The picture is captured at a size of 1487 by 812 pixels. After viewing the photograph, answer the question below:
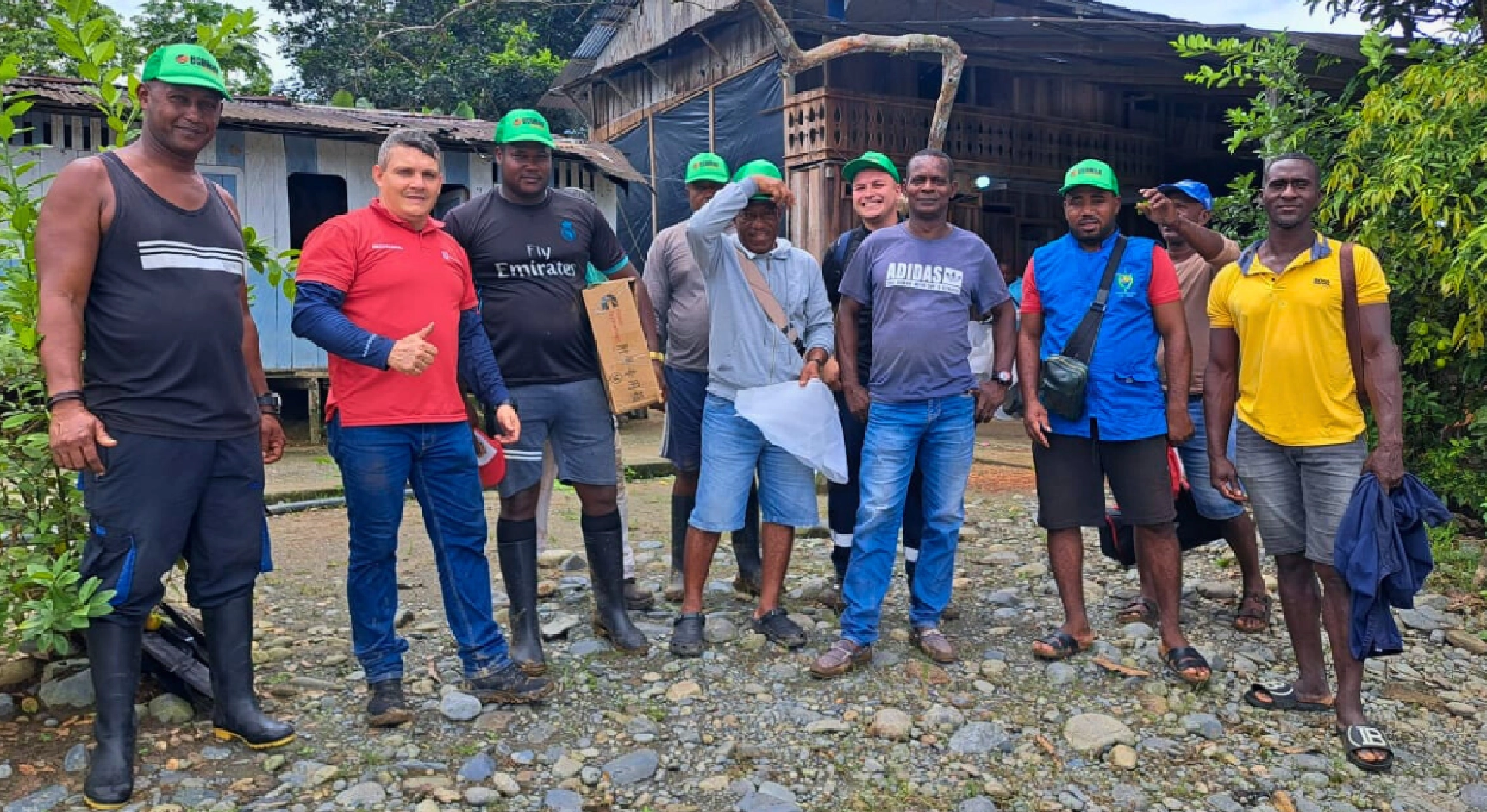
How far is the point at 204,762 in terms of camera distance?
3320mm

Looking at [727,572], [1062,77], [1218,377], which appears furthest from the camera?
[1062,77]

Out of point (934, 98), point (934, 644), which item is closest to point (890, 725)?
point (934, 644)

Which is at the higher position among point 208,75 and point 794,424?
point 208,75

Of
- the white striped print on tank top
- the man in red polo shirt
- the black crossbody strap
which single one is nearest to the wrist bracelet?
the white striped print on tank top

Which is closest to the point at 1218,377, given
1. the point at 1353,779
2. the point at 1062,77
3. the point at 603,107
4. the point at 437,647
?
the point at 1353,779

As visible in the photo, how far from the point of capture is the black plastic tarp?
12422mm

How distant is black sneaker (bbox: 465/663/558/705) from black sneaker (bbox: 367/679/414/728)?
267 millimetres

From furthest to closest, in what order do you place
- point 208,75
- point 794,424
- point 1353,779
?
point 794,424, point 1353,779, point 208,75

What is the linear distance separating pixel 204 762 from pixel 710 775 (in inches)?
63.5

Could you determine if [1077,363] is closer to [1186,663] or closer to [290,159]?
[1186,663]

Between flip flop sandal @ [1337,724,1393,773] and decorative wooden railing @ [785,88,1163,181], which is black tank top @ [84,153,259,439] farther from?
decorative wooden railing @ [785,88,1163,181]

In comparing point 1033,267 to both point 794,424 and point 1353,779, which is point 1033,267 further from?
point 1353,779

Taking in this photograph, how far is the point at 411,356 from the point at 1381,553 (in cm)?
323

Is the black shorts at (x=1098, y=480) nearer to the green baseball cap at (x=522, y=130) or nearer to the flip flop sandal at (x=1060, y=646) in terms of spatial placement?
the flip flop sandal at (x=1060, y=646)
